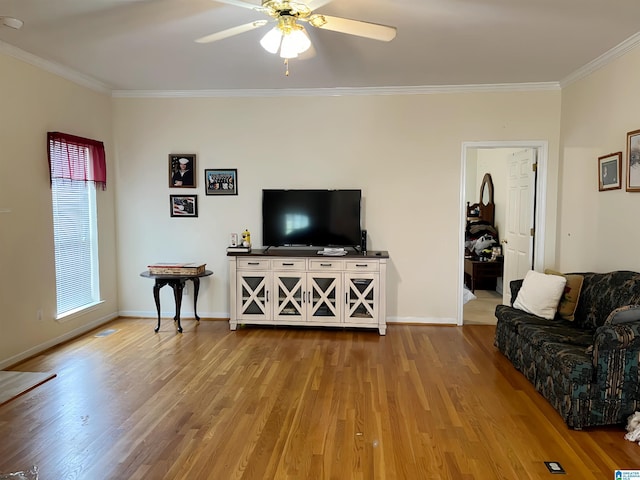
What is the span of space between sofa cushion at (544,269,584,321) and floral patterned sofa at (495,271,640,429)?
0.17 meters

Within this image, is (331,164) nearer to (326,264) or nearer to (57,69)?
(326,264)

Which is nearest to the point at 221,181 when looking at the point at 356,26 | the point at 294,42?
the point at 294,42

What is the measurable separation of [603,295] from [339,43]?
2.97m

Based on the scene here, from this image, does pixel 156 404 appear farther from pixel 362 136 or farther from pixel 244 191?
pixel 362 136

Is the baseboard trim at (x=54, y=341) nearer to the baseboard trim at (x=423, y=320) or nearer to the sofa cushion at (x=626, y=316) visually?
the baseboard trim at (x=423, y=320)

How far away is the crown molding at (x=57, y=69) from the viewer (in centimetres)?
379

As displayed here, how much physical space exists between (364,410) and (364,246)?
2.21 meters

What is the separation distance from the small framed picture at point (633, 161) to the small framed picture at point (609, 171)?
15cm

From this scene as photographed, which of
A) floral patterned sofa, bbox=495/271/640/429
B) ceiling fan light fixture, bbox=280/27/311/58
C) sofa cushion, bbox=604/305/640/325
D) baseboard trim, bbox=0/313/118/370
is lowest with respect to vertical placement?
baseboard trim, bbox=0/313/118/370

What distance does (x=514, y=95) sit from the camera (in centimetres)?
495

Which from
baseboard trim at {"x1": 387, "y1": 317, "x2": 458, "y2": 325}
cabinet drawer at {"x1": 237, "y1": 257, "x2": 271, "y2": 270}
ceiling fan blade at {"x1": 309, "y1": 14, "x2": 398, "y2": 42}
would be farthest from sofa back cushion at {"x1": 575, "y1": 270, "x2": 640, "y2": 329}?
cabinet drawer at {"x1": 237, "y1": 257, "x2": 271, "y2": 270}

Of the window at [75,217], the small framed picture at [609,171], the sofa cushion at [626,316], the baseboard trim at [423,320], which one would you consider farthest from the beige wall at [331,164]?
the sofa cushion at [626,316]

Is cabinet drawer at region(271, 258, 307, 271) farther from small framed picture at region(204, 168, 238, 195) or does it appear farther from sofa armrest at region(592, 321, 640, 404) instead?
sofa armrest at region(592, 321, 640, 404)

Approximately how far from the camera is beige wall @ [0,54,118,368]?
149 inches
